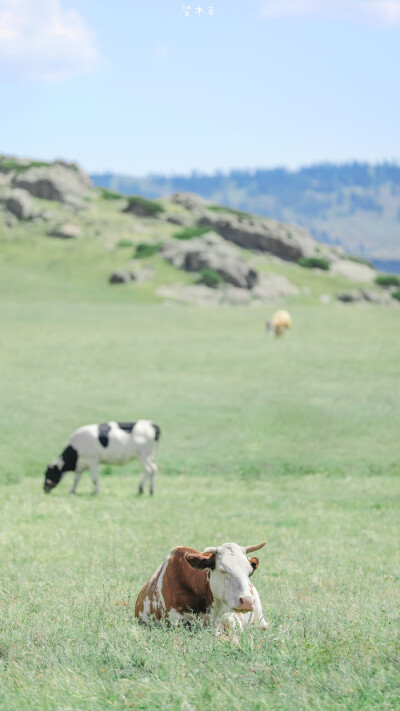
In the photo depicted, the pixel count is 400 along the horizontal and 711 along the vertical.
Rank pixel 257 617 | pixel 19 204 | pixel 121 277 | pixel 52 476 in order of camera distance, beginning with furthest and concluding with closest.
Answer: pixel 19 204
pixel 121 277
pixel 52 476
pixel 257 617

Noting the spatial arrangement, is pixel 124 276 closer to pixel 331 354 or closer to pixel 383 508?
pixel 331 354

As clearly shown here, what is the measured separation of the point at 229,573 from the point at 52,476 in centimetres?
1546

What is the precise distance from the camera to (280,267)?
112 m

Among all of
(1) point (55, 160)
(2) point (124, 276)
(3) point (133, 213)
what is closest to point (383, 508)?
(2) point (124, 276)

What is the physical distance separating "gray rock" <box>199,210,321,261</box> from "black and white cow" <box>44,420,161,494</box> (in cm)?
10165

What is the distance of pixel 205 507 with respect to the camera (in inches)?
854

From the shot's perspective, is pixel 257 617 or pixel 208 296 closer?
pixel 257 617

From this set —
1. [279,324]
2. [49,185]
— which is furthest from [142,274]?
[49,185]

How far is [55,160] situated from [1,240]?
4402cm

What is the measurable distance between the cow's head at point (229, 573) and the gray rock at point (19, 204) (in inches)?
4448

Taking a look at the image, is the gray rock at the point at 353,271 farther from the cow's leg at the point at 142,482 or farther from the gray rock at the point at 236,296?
the cow's leg at the point at 142,482

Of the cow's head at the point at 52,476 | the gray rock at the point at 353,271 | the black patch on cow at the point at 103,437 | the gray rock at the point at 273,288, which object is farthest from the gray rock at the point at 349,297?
the cow's head at the point at 52,476

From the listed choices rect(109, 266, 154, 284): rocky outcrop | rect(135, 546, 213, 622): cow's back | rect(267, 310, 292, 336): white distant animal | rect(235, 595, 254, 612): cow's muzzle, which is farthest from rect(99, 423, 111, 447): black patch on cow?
rect(109, 266, 154, 284): rocky outcrop

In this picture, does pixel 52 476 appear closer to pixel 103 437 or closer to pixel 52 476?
pixel 52 476
